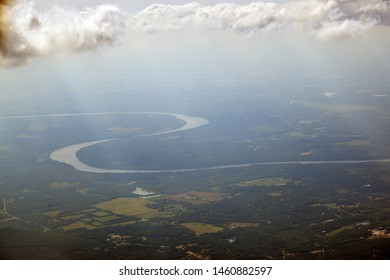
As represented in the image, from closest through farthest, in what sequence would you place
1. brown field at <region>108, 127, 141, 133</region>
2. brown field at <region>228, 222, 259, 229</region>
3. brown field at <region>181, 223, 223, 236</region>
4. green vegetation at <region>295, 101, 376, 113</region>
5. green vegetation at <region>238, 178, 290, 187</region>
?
1. brown field at <region>181, 223, 223, 236</region>
2. brown field at <region>228, 222, 259, 229</region>
3. green vegetation at <region>238, 178, 290, 187</region>
4. brown field at <region>108, 127, 141, 133</region>
5. green vegetation at <region>295, 101, 376, 113</region>

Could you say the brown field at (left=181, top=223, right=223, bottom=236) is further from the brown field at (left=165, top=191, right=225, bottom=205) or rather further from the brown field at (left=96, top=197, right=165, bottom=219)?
the brown field at (left=165, top=191, right=225, bottom=205)

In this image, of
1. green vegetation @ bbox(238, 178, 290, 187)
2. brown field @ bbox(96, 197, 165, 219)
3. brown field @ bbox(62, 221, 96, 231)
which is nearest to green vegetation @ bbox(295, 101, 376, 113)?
green vegetation @ bbox(238, 178, 290, 187)

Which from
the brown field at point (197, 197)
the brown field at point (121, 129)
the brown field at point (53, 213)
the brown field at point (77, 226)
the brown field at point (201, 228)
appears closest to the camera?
the brown field at point (201, 228)

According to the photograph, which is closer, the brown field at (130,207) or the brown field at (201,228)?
the brown field at (201,228)

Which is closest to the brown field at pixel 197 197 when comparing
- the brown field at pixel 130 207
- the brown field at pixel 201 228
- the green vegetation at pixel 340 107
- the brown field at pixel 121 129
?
the brown field at pixel 130 207

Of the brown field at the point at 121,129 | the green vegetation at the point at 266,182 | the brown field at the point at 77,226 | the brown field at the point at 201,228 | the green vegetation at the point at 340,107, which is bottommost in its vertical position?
the brown field at the point at 201,228

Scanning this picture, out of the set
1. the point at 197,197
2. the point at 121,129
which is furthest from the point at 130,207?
the point at 121,129

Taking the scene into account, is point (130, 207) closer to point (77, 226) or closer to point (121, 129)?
point (77, 226)

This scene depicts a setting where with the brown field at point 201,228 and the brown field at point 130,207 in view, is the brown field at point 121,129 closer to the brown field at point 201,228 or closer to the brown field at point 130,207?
the brown field at point 130,207

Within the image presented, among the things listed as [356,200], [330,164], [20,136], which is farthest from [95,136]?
[356,200]
